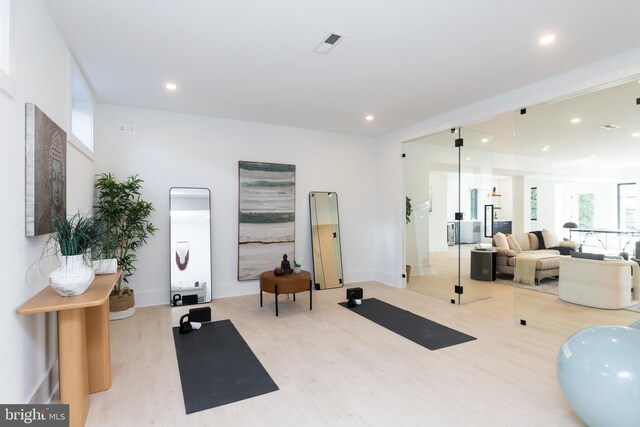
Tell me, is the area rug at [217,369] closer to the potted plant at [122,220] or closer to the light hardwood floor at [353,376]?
the light hardwood floor at [353,376]

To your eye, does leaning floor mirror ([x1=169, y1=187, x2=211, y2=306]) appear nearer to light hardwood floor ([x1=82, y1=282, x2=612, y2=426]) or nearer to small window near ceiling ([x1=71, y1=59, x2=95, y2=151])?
light hardwood floor ([x1=82, y1=282, x2=612, y2=426])

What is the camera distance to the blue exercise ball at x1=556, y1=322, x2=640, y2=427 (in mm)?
1690

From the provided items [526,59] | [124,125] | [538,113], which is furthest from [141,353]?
[538,113]

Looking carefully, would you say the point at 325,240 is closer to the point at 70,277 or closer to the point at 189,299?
the point at 189,299

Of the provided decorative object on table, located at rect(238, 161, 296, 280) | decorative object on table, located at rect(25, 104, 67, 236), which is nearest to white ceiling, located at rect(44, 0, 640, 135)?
decorative object on table, located at rect(25, 104, 67, 236)

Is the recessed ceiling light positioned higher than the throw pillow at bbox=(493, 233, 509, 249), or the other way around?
the recessed ceiling light

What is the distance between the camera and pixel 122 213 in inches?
159

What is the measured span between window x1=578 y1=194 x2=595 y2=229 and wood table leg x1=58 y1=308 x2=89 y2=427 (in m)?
4.76

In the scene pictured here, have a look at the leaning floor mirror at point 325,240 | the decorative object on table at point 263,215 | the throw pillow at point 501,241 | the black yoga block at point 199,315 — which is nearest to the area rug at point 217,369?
the black yoga block at point 199,315

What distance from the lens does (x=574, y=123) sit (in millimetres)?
3607

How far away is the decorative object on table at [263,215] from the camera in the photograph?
198 inches

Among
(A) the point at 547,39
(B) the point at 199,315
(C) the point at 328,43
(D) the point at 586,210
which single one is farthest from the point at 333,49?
(D) the point at 586,210

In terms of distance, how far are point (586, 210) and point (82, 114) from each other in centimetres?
596

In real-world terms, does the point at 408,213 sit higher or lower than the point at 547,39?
lower
